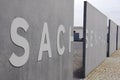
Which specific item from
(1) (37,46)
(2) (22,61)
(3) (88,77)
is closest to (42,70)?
(1) (37,46)

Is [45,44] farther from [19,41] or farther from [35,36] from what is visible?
[19,41]

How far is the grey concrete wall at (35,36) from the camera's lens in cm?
355

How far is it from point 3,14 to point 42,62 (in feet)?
5.44

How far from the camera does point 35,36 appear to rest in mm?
4555

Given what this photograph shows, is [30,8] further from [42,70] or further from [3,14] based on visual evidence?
[42,70]

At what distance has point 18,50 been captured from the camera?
392 cm

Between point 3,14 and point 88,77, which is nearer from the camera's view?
point 3,14

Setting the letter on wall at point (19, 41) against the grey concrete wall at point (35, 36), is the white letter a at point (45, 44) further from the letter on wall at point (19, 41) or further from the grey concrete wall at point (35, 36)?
the letter on wall at point (19, 41)

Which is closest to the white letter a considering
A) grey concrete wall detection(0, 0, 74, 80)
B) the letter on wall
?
grey concrete wall detection(0, 0, 74, 80)

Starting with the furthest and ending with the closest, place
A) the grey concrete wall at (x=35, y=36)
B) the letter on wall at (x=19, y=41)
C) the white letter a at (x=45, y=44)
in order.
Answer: the white letter a at (x=45, y=44) < the letter on wall at (x=19, y=41) < the grey concrete wall at (x=35, y=36)

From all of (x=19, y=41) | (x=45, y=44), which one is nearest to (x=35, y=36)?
(x=45, y=44)

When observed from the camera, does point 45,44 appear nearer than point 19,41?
No

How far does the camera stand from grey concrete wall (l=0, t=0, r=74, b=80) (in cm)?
355

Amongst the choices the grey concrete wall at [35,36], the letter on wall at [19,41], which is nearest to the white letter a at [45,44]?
the grey concrete wall at [35,36]
